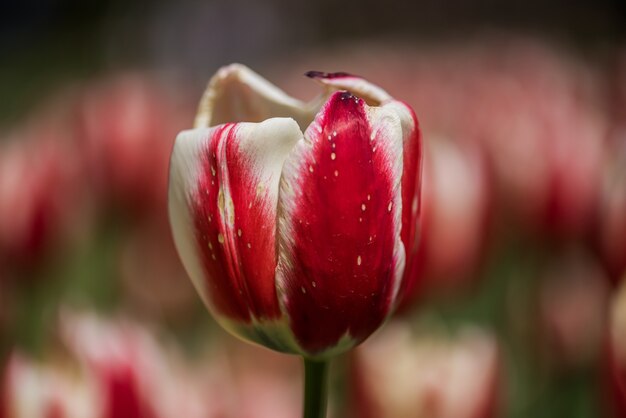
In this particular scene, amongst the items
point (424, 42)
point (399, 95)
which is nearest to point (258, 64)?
point (424, 42)

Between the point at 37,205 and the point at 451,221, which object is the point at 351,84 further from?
the point at 37,205

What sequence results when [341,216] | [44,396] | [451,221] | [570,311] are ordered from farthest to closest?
[570,311] → [451,221] → [44,396] → [341,216]

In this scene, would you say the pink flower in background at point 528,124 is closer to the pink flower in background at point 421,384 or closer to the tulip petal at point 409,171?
the pink flower in background at point 421,384

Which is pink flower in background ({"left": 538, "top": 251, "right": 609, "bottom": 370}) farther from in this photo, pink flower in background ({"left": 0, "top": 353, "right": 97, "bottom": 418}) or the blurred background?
pink flower in background ({"left": 0, "top": 353, "right": 97, "bottom": 418})

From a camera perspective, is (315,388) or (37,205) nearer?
(315,388)

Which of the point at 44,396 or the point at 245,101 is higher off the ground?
the point at 245,101

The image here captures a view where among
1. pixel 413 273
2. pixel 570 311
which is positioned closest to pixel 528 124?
pixel 570 311

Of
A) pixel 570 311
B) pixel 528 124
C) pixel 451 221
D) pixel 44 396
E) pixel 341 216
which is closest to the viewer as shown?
pixel 341 216
